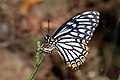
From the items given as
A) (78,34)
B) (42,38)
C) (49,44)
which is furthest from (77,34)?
(42,38)

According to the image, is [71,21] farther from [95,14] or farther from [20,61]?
[20,61]

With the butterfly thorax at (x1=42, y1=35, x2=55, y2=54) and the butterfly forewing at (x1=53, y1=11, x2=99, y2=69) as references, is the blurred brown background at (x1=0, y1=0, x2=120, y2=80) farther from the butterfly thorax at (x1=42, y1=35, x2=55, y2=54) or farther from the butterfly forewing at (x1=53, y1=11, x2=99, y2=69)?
the butterfly thorax at (x1=42, y1=35, x2=55, y2=54)

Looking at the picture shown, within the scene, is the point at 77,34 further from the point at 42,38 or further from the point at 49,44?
the point at 42,38

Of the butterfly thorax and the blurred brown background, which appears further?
the blurred brown background

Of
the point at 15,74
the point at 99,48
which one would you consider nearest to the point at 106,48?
the point at 99,48

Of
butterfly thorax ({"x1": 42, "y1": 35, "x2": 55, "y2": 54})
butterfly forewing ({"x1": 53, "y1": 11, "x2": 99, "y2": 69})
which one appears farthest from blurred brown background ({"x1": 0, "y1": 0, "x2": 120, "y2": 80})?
butterfly thorax ({"x1": 42, "y1": 35, "x2": 55, "y2": 54})

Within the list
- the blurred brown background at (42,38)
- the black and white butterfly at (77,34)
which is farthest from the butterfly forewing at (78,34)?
the blurred brown background at (42,38)
